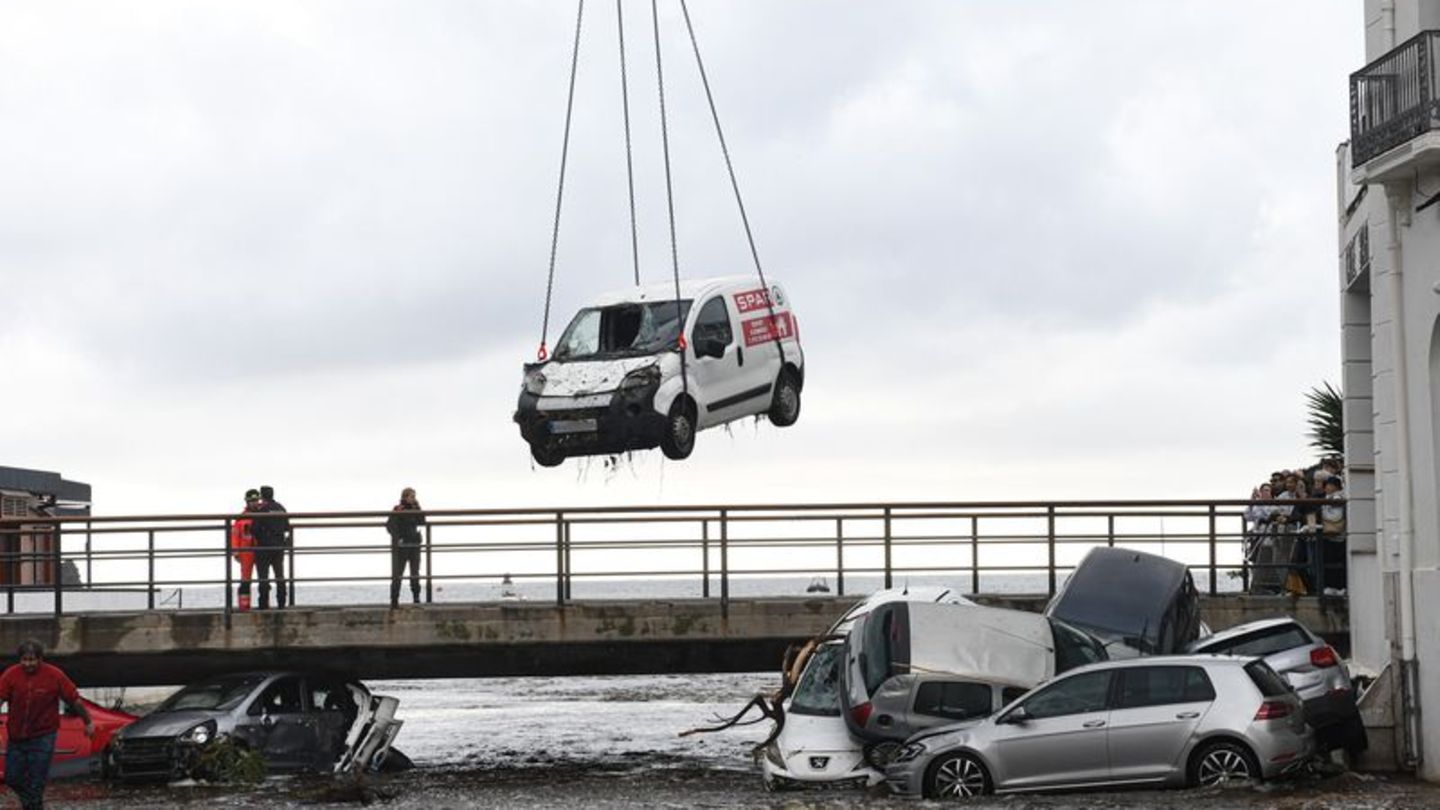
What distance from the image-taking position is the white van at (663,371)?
2622 centimetres

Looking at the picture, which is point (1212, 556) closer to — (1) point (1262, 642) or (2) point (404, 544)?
(1) point (1262, 642)

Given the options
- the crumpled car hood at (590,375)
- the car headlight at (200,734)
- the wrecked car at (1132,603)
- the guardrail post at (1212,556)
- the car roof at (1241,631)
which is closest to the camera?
the car roof at (1241,631)

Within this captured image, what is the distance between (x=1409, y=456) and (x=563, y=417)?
9740 mm

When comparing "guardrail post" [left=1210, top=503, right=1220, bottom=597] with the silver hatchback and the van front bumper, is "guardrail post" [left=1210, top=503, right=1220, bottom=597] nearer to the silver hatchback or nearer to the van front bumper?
the silver hatchback

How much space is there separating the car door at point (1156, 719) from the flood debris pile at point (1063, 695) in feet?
0.04

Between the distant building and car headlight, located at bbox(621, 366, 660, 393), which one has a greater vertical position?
car headlight, located at bbox(621, 366, 660, 393)

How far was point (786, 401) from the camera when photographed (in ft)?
97.2

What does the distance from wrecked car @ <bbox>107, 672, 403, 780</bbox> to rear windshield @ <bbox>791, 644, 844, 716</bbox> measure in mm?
5997

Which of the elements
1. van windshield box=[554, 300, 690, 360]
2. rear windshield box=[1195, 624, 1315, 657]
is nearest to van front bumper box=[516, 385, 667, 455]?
van windshield box=[554, 300, 690, 360]

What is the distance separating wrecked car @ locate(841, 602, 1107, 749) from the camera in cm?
2125

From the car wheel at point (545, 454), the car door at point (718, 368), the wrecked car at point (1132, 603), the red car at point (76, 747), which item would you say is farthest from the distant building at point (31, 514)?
the wrecked car at point (1132, 603)

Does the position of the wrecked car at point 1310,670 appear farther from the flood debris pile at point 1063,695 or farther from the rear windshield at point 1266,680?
the rear windshield at point 1266,680

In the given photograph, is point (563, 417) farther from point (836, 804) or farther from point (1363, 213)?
point (1363, 213)

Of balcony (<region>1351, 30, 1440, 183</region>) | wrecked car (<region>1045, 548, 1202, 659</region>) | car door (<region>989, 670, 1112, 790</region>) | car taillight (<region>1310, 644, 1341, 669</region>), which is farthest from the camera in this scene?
wrecked car (<region>1045, 548, 1202, 659</region>)
